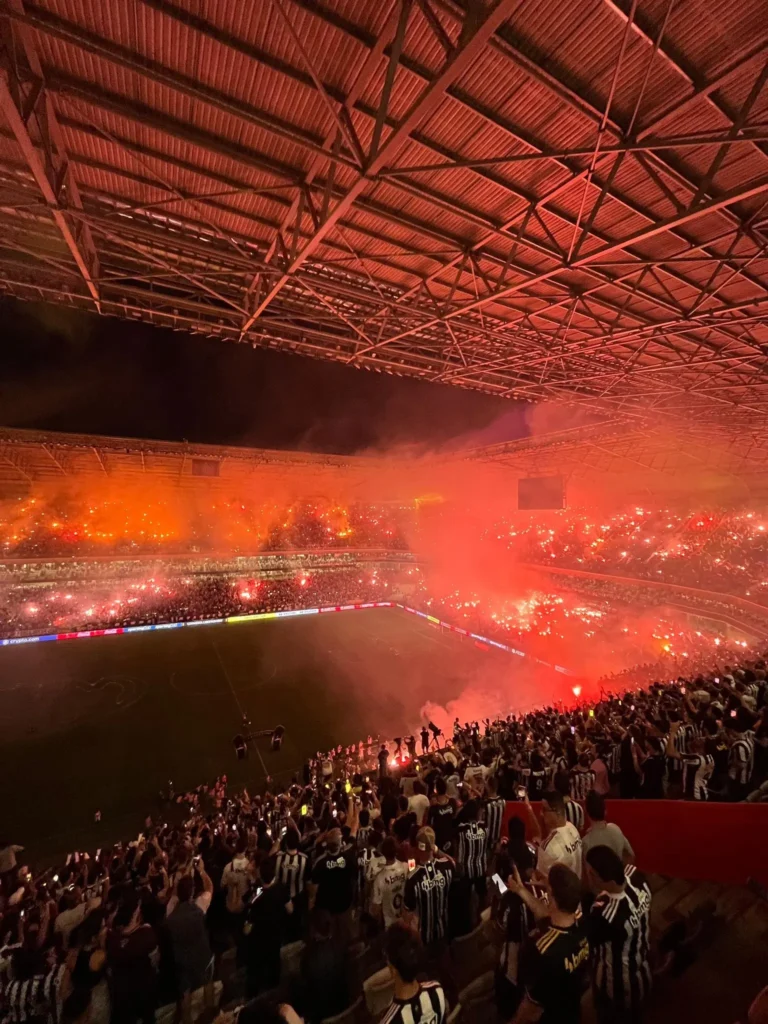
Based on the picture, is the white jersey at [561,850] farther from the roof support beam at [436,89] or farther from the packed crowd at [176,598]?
the packed crowd at [176,598]

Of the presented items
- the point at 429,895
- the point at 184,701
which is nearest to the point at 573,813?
the point at 429,895

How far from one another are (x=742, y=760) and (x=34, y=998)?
6.73 m

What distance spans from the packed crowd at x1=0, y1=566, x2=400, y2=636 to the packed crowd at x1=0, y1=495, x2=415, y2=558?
2.01m

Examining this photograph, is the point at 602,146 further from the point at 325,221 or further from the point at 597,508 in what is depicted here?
the point at 597,508

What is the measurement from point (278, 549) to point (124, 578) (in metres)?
9.19

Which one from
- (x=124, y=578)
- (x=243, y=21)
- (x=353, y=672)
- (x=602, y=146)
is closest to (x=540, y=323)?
(x=602, y=146)

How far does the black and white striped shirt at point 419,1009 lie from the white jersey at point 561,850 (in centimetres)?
138

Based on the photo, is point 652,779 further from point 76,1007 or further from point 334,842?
point 76,1007

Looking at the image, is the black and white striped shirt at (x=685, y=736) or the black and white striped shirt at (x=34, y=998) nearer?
the black and white striped shirt at (x=34, y=998)

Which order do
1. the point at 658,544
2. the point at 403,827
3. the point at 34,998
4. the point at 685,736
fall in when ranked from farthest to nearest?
the point at 658,544 < the point at 685,736 < the point at 403,827 < the point at 34,998

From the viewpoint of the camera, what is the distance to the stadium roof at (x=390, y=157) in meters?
3.93

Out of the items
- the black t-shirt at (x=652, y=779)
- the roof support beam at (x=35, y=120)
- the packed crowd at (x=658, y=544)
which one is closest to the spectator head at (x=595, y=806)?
the black t-shirt at (x=652, y=779)

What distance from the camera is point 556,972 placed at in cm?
192

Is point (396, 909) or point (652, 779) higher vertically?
point (396, 909)
